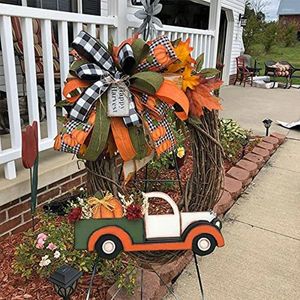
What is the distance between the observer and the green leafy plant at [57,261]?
181 centimetres

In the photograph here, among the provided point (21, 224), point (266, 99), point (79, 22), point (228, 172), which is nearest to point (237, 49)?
point (266, 99)

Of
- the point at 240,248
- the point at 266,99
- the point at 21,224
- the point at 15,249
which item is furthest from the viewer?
the point at 266,99

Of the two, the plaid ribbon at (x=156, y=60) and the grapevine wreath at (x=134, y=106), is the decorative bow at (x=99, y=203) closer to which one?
the grapevine wreath at (x=134, y=106)

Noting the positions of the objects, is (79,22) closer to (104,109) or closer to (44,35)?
(44,35)

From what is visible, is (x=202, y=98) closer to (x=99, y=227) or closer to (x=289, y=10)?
(x=99, y=227)

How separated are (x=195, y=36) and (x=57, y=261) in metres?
2.92

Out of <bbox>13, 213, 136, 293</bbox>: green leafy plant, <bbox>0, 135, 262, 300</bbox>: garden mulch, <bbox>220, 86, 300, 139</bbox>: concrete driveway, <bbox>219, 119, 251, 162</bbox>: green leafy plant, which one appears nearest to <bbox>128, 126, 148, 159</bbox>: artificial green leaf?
<bbox>13, 213, 136, 293</bbox>: green leafy plant

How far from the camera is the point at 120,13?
Answer: 282cm

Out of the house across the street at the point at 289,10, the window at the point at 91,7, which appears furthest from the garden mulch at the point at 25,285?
the house across the street at the point at 289,10

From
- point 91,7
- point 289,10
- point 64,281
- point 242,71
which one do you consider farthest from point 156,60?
point 289,10

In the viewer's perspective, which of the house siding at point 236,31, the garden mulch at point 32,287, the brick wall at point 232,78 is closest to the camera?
the garden mulch at point 32,287

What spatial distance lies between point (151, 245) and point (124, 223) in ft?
0.42

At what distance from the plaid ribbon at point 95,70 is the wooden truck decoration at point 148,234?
0.38 m

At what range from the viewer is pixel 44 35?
2.25 metres
